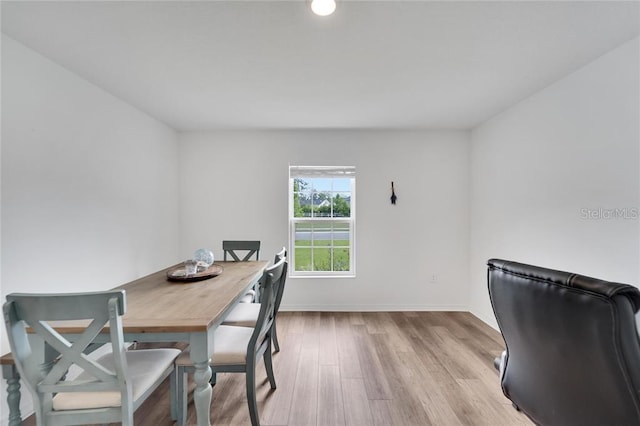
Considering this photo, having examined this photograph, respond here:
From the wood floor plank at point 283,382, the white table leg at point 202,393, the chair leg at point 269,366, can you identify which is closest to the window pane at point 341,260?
the wood floor plank at point 283,382

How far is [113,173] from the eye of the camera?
2.39 meters

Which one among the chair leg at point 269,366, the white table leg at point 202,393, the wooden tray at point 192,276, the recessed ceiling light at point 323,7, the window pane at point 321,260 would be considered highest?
the recessed ceiling light at point 323,7

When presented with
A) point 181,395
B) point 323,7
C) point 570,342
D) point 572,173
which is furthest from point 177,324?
point 572,173

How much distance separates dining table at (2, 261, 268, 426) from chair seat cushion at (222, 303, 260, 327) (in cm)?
32

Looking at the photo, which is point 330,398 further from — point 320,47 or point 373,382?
point 320,47

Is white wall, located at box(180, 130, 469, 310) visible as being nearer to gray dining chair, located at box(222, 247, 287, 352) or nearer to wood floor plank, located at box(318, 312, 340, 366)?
wood floor plank, located at box(318, 312, 340, 366)

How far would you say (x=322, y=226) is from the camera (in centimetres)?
363

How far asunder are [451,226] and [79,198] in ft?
12.6

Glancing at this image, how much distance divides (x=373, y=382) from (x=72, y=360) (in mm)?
1813

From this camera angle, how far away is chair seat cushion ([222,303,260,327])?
1973mm

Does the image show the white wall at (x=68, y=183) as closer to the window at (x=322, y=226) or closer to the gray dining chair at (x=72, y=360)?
the gray dining chair at (x=72, y=360)

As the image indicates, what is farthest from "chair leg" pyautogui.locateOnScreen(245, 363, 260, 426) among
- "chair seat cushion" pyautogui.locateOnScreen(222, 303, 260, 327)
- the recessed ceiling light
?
the recessed ceiling light

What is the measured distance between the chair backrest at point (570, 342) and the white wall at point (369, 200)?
2.38 m

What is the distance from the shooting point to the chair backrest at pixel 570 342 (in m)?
0.74
